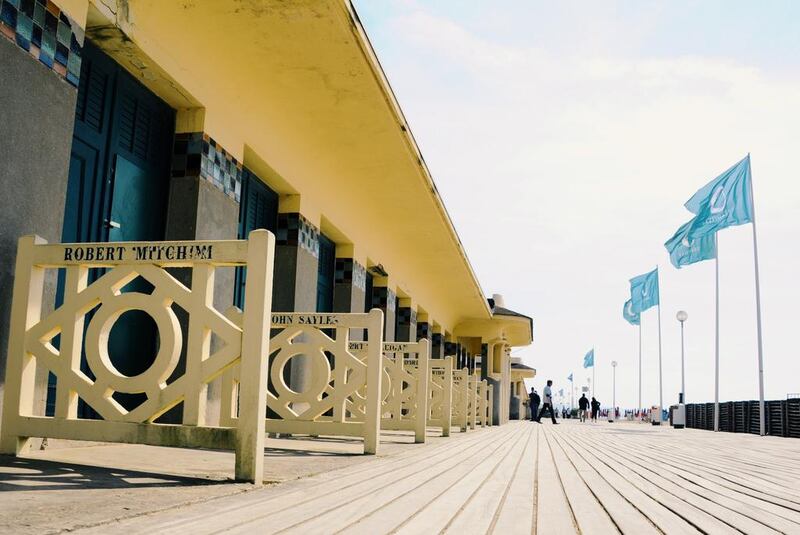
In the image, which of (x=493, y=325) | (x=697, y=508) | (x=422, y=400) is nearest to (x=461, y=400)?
(x=422, y=400)

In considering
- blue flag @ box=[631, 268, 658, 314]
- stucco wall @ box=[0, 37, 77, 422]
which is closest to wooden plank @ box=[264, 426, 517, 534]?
stucco wall @ box=[0, 37, 77, 422]

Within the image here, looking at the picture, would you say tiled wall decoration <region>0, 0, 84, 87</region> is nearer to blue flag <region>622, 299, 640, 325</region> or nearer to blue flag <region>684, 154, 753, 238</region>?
blue flag <region>684, 154, 753, 238</region>

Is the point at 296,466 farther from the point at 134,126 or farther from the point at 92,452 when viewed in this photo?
the point at 134,126

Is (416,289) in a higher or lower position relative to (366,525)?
higher

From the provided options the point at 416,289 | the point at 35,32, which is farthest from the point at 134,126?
the point at 416,289

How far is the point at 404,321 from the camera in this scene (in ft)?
49.9

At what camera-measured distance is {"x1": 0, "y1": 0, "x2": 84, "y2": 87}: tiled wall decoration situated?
3.79m

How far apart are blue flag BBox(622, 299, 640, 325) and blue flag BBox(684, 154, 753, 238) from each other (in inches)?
607

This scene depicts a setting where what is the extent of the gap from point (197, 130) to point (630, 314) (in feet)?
109

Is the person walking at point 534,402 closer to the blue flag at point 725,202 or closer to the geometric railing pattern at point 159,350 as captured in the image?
the blue flag at point 725,202

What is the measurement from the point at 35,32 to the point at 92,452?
92.0 inches

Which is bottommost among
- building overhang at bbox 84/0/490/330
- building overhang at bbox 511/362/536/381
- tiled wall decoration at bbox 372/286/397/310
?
building overhang at bbox 511/362/536/381

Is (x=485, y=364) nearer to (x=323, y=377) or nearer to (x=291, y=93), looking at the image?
(x=291, y=93)

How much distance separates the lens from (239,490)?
2.88 meters
